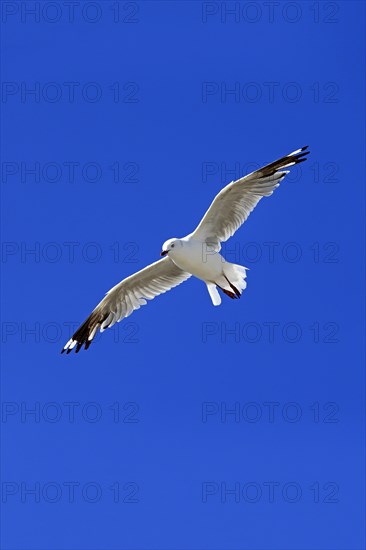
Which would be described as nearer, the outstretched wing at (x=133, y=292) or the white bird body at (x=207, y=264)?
the white bird body at (x=207, y=264)

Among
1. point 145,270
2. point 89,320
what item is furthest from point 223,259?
point 89,320

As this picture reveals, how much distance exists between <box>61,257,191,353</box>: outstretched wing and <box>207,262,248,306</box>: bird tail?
62 centimetres

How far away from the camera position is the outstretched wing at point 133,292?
29.6 ft

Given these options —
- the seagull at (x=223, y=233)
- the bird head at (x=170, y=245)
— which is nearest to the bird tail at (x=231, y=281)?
the seagull at (x=223, y=233)

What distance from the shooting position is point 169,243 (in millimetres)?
8250

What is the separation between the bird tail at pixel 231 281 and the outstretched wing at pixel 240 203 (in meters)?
0.21

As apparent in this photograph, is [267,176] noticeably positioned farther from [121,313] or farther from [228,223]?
[121,313]

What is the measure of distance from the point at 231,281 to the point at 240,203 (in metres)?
0.61

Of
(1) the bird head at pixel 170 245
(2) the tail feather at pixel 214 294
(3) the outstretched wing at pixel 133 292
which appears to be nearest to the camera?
(1) the bird head at pixel 170 245

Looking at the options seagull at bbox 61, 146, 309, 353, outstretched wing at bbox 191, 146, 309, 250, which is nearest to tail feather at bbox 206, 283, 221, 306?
seagull at bbox 61, 146, 309, 353

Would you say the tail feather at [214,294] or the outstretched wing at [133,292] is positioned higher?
the outstretched wing at [133,292]

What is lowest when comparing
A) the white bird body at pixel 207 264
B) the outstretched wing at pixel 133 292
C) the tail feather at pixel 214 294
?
the tail feather at pixel 214 294

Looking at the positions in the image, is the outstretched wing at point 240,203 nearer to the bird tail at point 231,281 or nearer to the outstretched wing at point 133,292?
the bird tail at point 231,281

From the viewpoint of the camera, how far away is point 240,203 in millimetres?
8391
